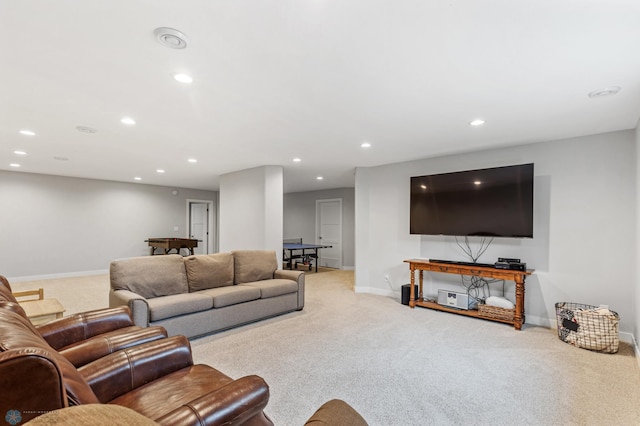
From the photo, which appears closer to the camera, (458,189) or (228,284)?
(228,284)

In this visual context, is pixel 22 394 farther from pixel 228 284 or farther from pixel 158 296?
pixel 228 284

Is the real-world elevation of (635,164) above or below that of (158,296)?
above

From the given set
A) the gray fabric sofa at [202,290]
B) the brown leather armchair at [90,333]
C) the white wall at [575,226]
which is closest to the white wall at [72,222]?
the gray fabric sofa at [202,290]

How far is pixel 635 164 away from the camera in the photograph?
350 centimetres

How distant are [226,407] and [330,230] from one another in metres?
8.27

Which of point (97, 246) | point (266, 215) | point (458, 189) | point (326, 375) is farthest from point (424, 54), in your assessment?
point (97, 246)

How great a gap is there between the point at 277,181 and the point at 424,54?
4201 millimetres

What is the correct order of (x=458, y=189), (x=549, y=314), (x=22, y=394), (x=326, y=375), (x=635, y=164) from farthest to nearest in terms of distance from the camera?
(x=458, y=189), (x=549, y=314), (x=635, y=164), (x=326, y=375), (x=22, y=394)

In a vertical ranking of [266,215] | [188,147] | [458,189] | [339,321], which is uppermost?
[188,147]

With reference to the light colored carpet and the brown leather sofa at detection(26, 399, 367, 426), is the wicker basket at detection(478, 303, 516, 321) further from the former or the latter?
the brown leather sofa at detection(26, 399, 367, 426)

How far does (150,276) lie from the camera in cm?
354

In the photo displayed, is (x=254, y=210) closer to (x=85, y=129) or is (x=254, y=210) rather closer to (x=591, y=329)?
(x=85, y=129)

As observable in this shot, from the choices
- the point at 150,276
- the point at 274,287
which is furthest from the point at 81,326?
the point at 274,287

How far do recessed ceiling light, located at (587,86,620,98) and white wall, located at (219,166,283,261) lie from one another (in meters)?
4.50
